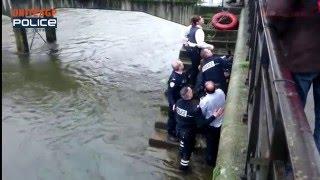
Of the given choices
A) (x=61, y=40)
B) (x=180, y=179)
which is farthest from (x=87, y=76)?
(x=180, y=179)

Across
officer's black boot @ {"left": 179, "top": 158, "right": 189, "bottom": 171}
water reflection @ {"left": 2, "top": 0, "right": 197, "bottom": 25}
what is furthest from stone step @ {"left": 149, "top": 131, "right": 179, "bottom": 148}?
water reflection @ {"left": 2, "top": 0, "right": 197, "bottom": 25}

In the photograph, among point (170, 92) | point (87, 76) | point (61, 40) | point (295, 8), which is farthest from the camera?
point (61, 40)

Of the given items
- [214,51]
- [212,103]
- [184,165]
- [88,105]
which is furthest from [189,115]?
[88,105]

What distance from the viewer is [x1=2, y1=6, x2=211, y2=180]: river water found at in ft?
34.1

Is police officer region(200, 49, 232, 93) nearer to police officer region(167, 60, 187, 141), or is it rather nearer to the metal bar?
police officer region(167, 60, 187, 141)

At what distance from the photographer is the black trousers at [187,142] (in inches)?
346

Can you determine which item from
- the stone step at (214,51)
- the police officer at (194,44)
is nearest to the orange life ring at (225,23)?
the stone step at (214,51)

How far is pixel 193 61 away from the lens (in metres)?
11.4

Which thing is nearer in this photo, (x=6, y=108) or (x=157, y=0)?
(x=6, y=108)

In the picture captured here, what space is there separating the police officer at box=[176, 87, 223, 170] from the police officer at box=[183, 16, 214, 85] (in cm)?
257

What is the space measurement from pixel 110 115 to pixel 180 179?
4.93 metres

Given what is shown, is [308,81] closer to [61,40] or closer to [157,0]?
[157,0]

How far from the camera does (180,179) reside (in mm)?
9227

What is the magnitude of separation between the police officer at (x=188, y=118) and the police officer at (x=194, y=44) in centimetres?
257
